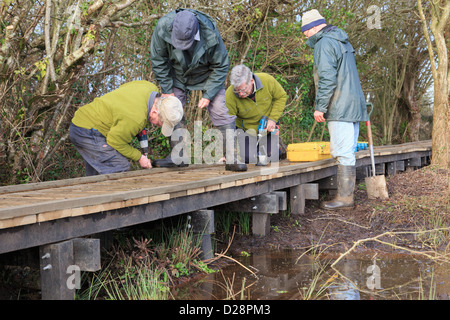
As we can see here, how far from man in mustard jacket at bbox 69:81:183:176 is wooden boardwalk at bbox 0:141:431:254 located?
0.91 ft

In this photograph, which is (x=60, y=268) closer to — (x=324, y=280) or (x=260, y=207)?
(x=324, y=280)

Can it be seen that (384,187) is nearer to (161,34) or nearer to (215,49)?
(215,49)

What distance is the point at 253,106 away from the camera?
657cm

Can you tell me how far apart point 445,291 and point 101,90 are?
208 inches

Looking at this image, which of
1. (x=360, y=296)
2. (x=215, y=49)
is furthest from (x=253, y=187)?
(x=360, y=296)

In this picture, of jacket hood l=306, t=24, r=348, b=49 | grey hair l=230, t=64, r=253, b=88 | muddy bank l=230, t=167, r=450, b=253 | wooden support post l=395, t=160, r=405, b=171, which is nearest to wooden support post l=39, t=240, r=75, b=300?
muddy bank l=230, t=167, r=450, b=253

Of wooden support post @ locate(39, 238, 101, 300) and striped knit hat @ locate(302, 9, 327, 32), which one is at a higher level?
striped knit hat @ locate(302, 9, 327, 32)

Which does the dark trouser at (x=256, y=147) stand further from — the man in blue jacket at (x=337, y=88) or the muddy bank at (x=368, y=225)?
the man in blue jacket at (x=337, y=88)

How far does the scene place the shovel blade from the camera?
6.81 metres

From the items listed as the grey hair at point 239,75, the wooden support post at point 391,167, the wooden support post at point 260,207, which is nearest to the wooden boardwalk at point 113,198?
the wooden support post at point 260,207

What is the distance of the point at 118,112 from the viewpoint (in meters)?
4.78

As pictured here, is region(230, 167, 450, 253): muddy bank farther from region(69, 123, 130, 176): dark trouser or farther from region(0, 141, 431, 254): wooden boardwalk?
region(69, 123, 130, 176): dark trouser

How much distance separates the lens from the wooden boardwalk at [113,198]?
2953mm

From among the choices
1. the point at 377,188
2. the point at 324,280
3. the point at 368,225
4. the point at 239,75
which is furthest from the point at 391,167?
the point at 324,280
